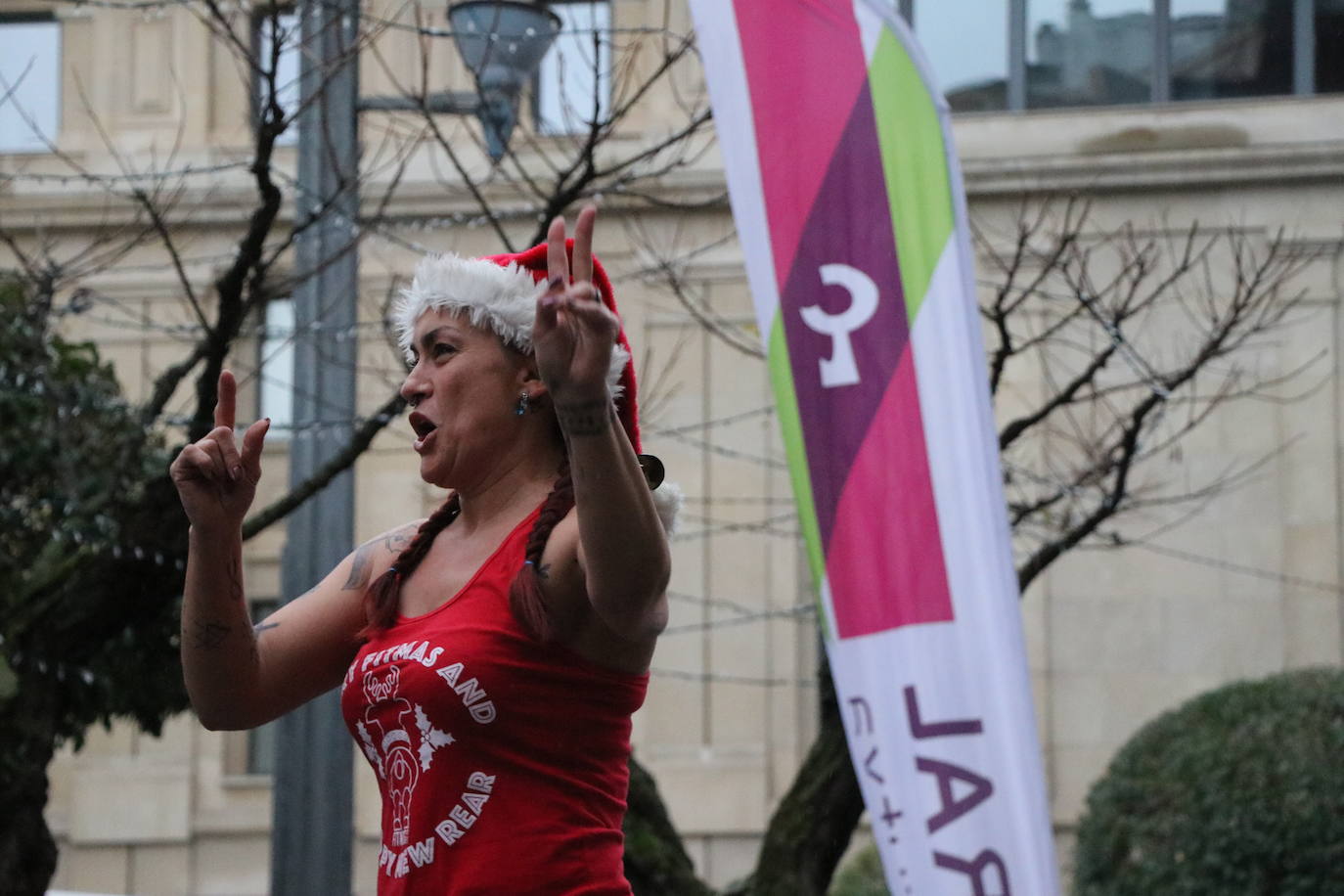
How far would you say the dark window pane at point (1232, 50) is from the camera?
15117mm

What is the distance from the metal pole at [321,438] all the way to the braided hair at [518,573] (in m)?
3.75

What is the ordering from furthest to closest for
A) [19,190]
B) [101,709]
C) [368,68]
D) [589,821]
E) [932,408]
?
[19,190], [368,68], [101,709], [932,408], [589,821]

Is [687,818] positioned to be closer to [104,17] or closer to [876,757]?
[104,17]

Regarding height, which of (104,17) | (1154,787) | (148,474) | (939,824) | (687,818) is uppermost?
(104,17)

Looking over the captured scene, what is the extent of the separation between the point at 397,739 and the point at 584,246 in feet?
2.46

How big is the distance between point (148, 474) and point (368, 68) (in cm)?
671

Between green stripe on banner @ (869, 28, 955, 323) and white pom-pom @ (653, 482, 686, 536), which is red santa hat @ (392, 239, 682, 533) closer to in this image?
white pom-pom @ (653, 482, 686, 536)

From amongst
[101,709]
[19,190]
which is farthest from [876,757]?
[19,190]

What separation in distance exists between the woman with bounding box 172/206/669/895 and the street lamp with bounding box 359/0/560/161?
4.42 meters

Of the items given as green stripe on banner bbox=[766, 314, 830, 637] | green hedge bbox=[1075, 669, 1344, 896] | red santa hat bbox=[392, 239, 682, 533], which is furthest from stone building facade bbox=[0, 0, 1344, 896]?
red santa hat bbox=[392, 239, 682, 533]

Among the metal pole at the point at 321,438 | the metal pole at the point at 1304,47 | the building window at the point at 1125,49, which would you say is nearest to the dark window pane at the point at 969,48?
the building window at the point at 1125,49

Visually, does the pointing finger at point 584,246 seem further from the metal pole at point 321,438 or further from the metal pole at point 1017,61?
the metal pole at point 1017,61

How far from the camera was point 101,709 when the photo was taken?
812 centimetres

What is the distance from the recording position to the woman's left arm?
7.50 ft
